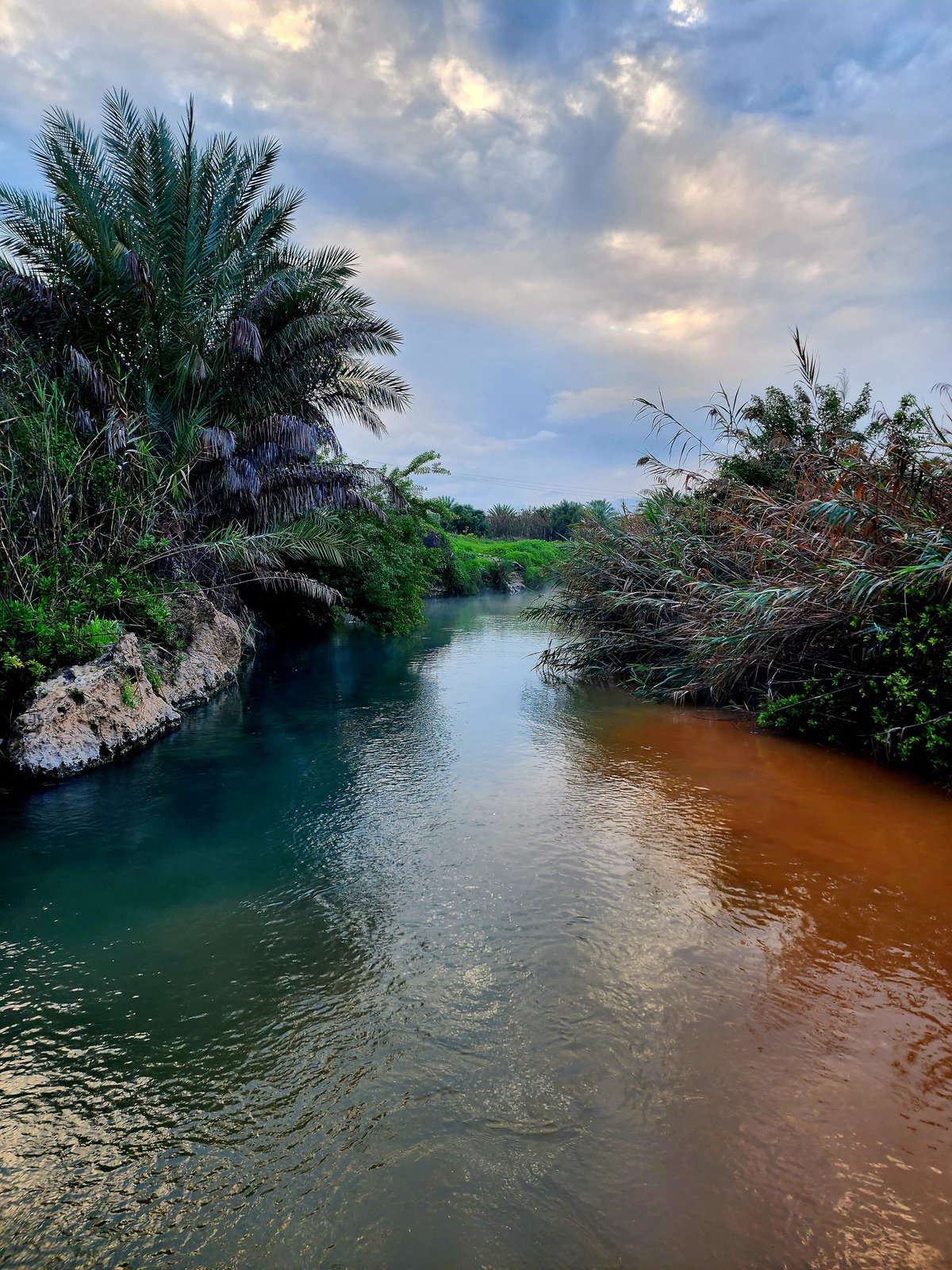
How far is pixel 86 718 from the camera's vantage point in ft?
23.9

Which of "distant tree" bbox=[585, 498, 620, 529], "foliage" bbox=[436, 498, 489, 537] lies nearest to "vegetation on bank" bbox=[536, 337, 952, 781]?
"distant tree" bbox=[585, 498, 620, 529]

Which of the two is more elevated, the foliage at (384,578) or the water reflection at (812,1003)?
the foliage at (384,578)

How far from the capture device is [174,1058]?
2.96 m

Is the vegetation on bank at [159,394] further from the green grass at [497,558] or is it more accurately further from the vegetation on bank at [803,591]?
the green grass at [497,558]

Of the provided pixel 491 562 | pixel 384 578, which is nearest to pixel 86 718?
pixel 384 578

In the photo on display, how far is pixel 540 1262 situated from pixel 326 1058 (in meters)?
1.21

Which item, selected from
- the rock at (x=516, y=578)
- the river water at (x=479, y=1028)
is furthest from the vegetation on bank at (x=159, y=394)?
the rock at (x=516, y=578)

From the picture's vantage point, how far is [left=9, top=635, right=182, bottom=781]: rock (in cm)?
672

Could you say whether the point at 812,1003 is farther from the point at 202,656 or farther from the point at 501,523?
the point at 501,523

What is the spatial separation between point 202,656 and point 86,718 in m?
4.11

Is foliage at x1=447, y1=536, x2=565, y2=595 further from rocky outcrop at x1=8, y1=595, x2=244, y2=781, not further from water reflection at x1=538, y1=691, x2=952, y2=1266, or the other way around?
water reflection at x1=538, y1=691, x2=952, y2=1266

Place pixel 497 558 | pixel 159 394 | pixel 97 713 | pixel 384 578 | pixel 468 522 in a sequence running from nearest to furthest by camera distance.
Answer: pixel 97 713, pixel 159 394, pixel 384 578, pixel 497 558, pixel 468 522

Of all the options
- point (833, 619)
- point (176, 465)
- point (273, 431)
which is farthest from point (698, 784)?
point (273, 431)

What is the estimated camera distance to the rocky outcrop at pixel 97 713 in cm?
674
